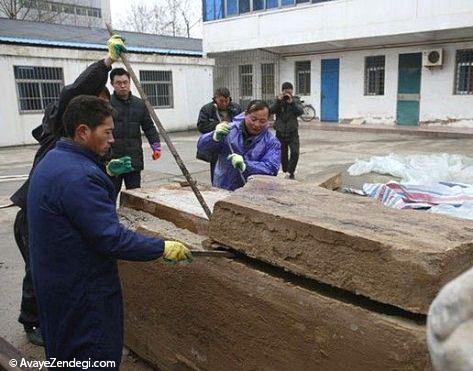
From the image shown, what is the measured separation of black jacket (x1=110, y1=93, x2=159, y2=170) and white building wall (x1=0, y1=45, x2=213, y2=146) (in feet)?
31.7

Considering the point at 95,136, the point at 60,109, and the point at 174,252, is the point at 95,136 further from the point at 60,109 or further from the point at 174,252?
the point at 60,109

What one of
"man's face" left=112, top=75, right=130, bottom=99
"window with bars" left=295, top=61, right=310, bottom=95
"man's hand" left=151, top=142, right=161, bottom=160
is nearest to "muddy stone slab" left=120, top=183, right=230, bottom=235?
"man's face" left=112, top=75, right=130, bottom=99

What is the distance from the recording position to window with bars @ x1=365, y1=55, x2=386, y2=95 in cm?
1473

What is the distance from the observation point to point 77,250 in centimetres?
173

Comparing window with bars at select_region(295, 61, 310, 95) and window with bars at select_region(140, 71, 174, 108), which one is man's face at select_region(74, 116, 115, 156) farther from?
window with bars at select_region(295, 61, 310, 95)

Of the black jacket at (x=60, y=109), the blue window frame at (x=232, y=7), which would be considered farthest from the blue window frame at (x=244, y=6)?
the black jacket at (x=60, y=109)

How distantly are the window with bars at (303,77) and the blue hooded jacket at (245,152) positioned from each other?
45.5 ft

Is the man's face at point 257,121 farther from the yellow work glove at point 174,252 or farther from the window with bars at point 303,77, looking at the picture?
the window with bars at point 303,77

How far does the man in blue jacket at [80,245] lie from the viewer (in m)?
1.69

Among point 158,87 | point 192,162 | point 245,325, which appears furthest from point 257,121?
point 158,87

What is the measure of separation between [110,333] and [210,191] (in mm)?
1336

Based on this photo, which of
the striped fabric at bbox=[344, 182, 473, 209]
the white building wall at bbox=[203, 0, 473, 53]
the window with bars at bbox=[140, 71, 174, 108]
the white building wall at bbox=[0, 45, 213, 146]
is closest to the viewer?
the striped fabric at bbox=[344, 182, 473, 209]

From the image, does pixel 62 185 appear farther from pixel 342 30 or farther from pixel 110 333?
pixel 342 30

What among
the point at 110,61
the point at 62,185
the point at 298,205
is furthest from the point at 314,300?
the point at 110,61
